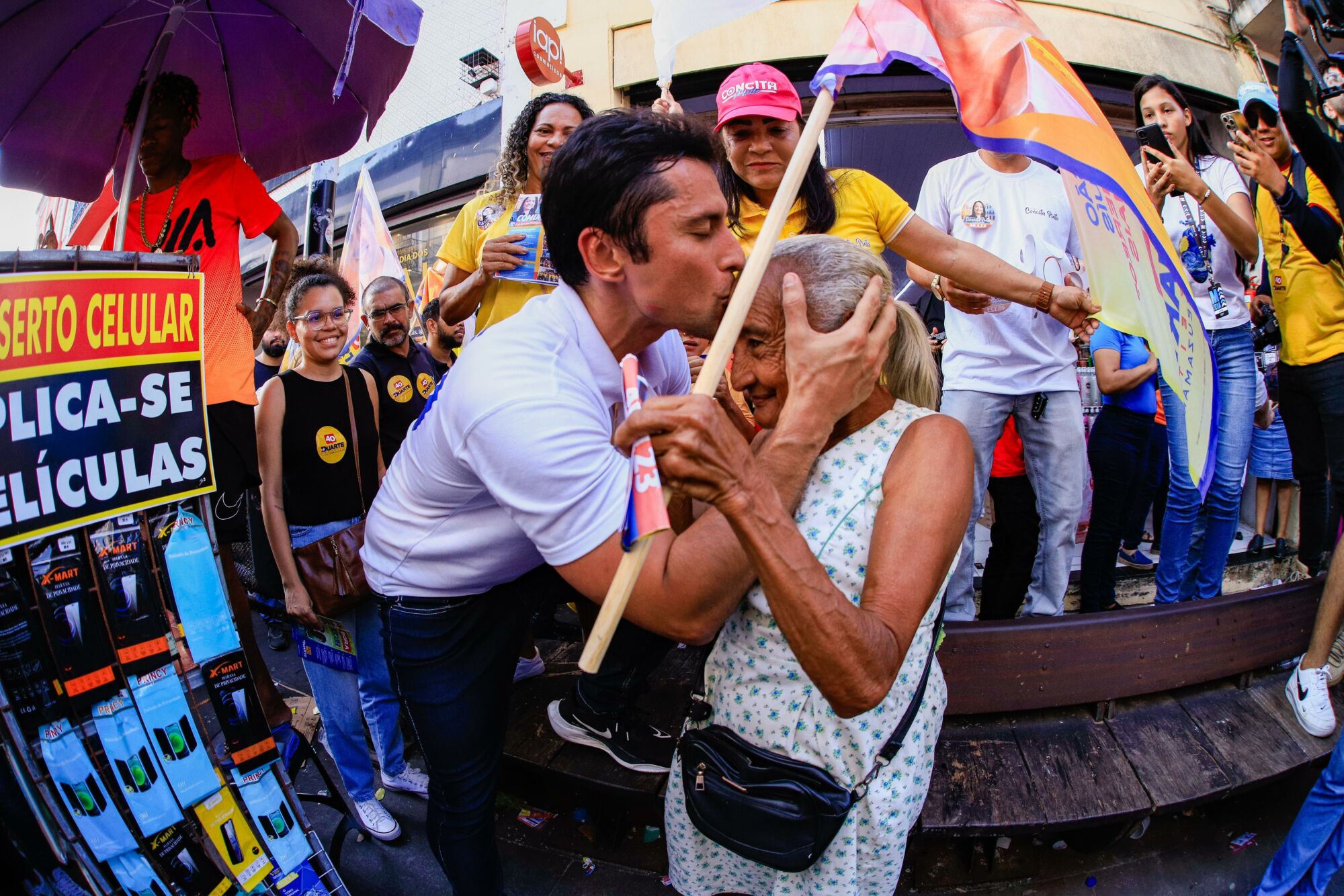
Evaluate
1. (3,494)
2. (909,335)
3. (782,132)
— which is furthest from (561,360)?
(782,132)

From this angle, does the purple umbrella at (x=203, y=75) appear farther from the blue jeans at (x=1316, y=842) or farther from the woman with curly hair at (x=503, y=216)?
the blue jeans at (x=1316, y=842)

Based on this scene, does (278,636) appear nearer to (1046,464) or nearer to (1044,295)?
(1046,464)

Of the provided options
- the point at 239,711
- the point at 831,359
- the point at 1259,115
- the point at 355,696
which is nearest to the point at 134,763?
the point at 239,711

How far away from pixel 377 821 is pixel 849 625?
2366mm

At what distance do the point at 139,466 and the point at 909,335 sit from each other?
1.83 m

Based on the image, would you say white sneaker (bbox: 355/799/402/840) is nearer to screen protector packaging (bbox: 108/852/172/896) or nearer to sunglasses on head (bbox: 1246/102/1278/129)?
screen protector packaging (bbox: 108/852/172/896)

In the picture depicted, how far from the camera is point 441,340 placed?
15.5 ft

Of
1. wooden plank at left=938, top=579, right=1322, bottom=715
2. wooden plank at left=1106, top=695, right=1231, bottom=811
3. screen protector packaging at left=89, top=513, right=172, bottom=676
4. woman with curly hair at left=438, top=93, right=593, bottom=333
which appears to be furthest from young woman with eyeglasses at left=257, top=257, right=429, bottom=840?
A: wooden plank at left=1106, top=695, right=1231, bottom=811

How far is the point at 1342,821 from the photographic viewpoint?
2.06m

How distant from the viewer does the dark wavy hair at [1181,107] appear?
119 inches

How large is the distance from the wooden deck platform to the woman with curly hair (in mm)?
1560

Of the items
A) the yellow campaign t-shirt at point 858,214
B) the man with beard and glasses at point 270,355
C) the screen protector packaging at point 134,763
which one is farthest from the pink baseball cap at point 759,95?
the man with beard and glasses at point 270,355

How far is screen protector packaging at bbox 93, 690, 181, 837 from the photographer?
159 cm

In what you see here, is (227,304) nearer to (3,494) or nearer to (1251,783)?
(3,494)
